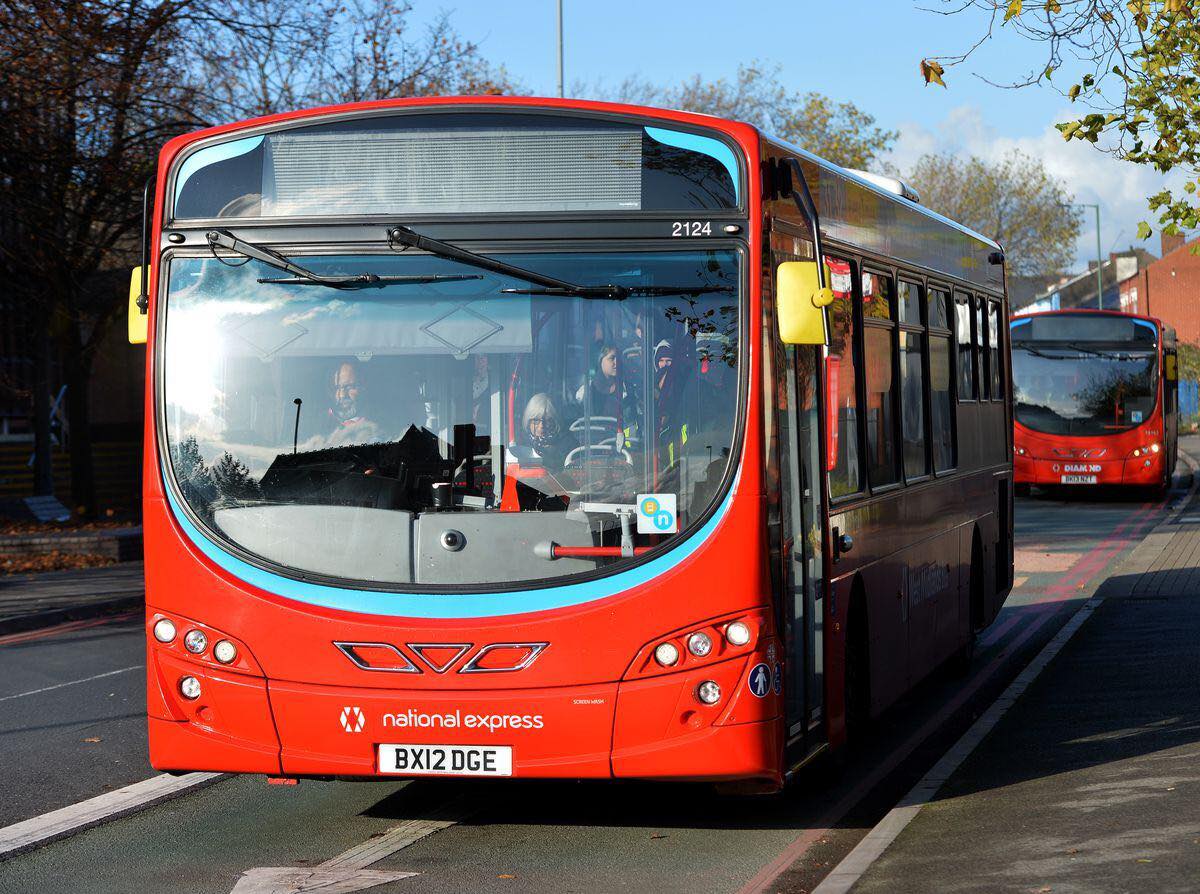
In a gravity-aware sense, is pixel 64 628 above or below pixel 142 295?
below

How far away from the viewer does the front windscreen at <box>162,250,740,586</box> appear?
6.82 m

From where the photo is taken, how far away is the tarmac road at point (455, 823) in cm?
671

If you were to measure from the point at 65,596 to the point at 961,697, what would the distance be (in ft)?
33.2

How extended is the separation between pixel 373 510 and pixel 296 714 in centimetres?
85

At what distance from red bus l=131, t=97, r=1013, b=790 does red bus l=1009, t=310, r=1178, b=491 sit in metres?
27.0

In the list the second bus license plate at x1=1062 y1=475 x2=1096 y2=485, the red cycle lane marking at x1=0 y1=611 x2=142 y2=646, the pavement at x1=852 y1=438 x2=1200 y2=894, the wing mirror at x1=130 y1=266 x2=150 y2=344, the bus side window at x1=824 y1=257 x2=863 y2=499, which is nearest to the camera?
the pavement at x1=852 y1=438 x2=1200 y2=894

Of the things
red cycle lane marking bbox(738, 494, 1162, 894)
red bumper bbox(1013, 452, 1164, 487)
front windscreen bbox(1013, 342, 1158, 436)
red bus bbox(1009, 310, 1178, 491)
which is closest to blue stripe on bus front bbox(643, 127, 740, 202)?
red cycle lane marking bbox(738, 494, 1162, 894)

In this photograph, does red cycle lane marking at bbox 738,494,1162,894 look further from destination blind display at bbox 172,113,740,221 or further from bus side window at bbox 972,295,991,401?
destination blind display at bbox 172,113,740,221

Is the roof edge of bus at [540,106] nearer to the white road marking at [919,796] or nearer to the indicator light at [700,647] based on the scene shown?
the indicator light at [700,647]

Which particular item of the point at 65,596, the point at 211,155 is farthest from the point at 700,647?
the point at 65,596

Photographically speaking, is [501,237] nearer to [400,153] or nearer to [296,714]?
[400,153]

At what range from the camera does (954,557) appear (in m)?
11.6

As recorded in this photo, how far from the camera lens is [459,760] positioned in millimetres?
6715

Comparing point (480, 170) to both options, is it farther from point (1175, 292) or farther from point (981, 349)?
point (1175, 292)
